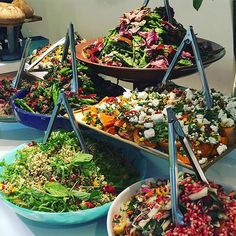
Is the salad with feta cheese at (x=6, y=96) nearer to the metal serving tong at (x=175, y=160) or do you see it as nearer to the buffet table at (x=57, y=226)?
the buffet table at (x=57, y=226)

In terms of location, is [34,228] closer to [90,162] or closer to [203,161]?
[90,162]

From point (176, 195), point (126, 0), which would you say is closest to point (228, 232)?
point (176, 195)

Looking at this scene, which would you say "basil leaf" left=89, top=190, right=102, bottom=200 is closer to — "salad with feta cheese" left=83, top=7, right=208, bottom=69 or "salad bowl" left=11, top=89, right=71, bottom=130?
"salad bowl" left=11, top=89, right=71, bottom=130

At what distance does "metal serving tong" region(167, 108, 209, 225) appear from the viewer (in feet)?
2.49

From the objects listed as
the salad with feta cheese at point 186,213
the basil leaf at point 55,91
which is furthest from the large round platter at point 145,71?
the salad with feta cheese at point 186,213

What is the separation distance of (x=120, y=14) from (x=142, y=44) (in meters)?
0.95

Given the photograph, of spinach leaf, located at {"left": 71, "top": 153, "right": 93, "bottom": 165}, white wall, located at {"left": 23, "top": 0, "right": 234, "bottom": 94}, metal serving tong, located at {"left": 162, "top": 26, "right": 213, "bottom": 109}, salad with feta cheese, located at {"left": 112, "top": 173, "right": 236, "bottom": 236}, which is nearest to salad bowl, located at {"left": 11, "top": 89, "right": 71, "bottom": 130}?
spinach leaf, located at {"left": 71, "top": 153, "right": 93, "bottom": 165}

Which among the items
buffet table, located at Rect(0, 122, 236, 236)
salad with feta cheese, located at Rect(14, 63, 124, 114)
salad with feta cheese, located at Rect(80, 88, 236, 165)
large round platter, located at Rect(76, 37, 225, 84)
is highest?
large round platter, located at Rect(76, 37, 225, 84)

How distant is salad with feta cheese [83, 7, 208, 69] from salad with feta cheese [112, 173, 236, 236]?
53 centimetres

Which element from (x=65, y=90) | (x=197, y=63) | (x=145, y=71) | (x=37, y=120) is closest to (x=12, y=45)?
(x=65, y=90)

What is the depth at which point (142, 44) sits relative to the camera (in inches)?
54.5

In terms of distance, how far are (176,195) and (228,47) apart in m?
1.12

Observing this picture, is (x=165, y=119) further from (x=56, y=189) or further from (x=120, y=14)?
(x=120, y=14)

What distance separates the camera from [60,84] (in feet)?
4.58
